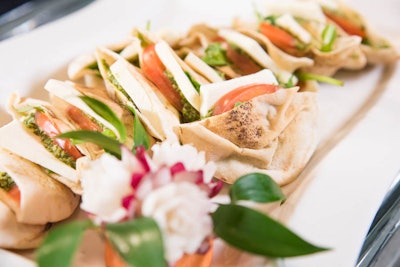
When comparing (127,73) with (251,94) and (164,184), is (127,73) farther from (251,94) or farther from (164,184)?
(164,184)

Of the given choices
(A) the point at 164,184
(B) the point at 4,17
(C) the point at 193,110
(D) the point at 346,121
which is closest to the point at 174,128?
(C) the point at 193,110

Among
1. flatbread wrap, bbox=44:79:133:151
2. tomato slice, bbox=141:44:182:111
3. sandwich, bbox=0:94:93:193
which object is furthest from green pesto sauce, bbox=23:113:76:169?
tomato slice, bbox=141:44:182:111

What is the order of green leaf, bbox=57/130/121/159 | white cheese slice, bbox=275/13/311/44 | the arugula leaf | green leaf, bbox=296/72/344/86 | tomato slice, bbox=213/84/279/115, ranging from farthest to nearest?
white cheese slice, bbox=275/13/311/44 → green leaf, bbox=296/72/344/86 → the arugula leaf → tomato slice, bbox=213/84/279/115 → green leaf, bbox=57/130/121/159

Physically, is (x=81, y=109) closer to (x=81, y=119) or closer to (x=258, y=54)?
(x=81, y=119)

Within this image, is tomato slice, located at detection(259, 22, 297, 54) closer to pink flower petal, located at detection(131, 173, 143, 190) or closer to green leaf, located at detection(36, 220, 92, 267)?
pink flower petal, located at detection(131, 173, 143, 190)

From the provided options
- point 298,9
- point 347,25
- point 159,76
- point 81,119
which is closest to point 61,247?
Answer: point 81,119

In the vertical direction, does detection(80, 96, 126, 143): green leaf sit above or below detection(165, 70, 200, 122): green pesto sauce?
above
